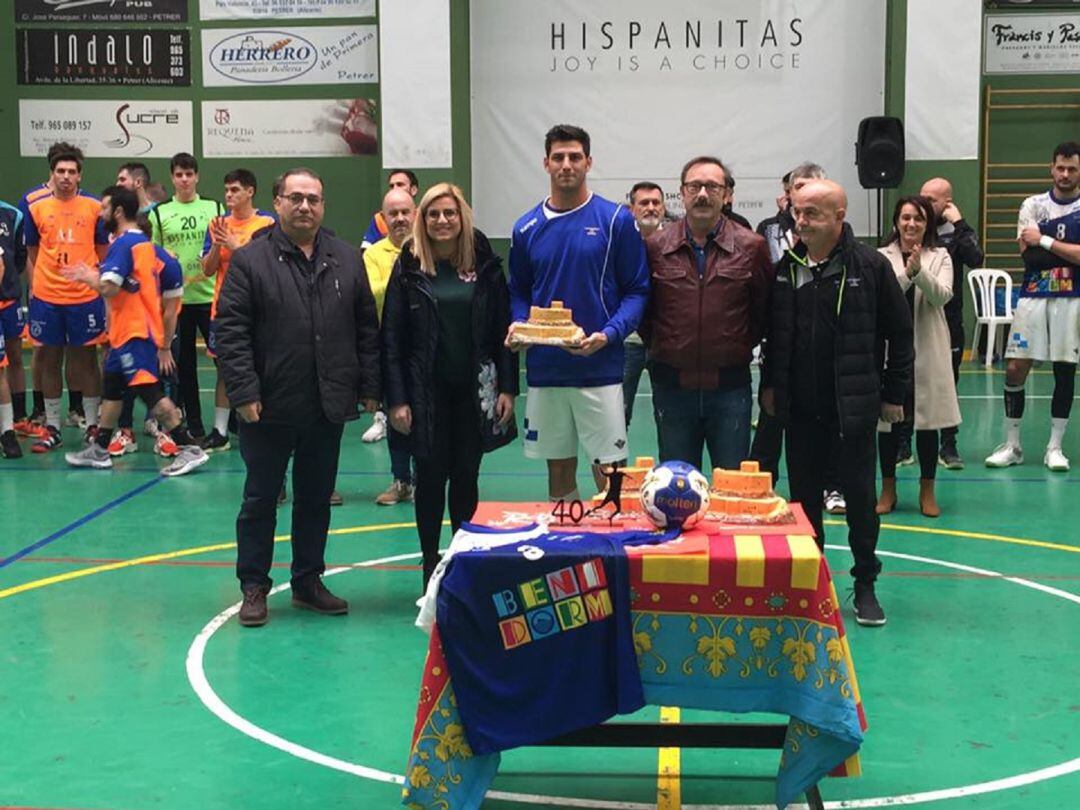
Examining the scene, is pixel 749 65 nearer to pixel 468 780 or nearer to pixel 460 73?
pixel 460 73

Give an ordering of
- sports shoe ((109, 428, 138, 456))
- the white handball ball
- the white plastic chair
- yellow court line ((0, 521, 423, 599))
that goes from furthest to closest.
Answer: the white plastic chair
sports shoe ((109, 428, 138, 456))
yellow court line ((0, 521, 423, 599))
the white handball ball

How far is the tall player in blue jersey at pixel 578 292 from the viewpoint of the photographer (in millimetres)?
6141

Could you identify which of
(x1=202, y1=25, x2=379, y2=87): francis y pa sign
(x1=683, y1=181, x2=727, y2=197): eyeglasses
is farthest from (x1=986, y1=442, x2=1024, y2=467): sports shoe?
(x1=202, y1=25, x2=379, y2=87): francis y pa sign

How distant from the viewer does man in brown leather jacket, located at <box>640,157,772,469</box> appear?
20.0 feet

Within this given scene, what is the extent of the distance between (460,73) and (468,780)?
13.2 m

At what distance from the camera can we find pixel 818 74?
16.4 m

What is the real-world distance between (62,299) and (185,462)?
6.47 ft

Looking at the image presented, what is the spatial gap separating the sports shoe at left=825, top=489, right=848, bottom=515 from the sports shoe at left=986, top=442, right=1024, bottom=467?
79.7 inches

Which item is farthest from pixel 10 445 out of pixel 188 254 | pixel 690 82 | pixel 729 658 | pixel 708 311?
pixel 690 82

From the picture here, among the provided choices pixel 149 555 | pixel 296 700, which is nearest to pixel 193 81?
pixel 149 555

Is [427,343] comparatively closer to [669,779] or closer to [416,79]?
[669,779]

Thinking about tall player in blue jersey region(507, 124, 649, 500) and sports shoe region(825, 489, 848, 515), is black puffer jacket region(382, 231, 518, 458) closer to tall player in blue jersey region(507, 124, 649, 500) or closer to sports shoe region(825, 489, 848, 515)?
tall player in blue jersey region(507, 124, 649, 500)

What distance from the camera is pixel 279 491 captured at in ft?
21.0

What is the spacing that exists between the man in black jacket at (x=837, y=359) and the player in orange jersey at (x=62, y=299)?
6380 millimetres
